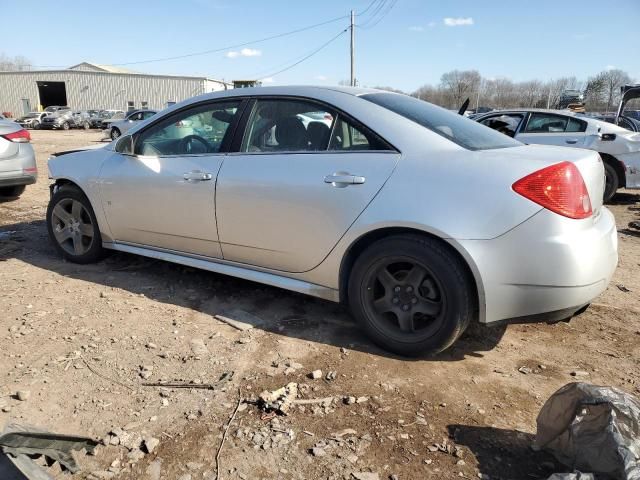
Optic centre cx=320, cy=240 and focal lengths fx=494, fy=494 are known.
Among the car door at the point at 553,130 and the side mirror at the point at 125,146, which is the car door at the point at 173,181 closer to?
the side mirror at the point at 125,146

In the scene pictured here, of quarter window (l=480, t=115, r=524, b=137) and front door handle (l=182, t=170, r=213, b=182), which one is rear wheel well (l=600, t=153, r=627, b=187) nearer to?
quarter window (l=480, t=115, r=524, b=137)

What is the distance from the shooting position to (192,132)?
12.7 ft

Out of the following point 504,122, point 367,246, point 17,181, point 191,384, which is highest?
point 504,122

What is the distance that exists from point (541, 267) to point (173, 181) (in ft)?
8.52

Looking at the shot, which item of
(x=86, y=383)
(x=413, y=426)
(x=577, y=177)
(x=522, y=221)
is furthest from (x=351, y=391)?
(x=577, y=177)

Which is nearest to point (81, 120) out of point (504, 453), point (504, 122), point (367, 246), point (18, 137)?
point (18, 137)

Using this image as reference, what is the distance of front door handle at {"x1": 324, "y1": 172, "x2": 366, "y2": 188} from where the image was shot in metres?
2.93

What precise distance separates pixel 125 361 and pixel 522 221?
240 cm

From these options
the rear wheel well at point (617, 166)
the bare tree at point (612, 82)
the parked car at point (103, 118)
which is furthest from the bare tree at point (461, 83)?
the rear wheel well at point (617, 166)

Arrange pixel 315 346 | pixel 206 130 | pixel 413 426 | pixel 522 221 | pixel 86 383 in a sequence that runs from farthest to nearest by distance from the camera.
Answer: pixel 206 130 → pixel 315 346 → pixel 86 383 → pixel 522 221 → pixel 413 426

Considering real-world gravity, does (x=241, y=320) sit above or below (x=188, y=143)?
below

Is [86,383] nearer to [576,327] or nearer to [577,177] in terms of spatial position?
[577,177]

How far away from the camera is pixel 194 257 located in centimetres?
383

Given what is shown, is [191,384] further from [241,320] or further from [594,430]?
[594,430]
